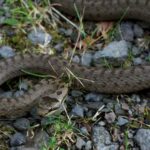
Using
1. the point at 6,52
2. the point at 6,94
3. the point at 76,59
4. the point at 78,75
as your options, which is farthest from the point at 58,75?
the point at 6,52

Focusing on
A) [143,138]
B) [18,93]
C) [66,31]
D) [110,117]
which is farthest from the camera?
[66,31]

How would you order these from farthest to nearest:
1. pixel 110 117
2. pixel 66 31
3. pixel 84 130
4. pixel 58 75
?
pixel 66 31
pixel 58 75
pixel 110 117
pixel 84 130

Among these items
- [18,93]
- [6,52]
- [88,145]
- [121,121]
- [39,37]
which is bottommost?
[88,145]

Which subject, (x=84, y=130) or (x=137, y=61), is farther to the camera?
(x=137, y=61)

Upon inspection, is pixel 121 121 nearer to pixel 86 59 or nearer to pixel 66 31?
pixel 86 59

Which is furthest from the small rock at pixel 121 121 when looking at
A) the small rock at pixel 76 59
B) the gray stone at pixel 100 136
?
the small rock at pixel 76 59

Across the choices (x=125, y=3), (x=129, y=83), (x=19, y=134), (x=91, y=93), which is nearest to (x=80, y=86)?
(x=91, y=93)

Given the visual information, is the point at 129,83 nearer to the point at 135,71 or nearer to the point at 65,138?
the point at 135,71
